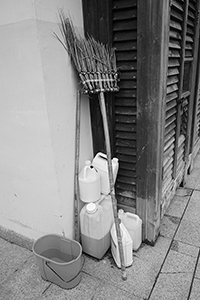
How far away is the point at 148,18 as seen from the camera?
65.7 inches

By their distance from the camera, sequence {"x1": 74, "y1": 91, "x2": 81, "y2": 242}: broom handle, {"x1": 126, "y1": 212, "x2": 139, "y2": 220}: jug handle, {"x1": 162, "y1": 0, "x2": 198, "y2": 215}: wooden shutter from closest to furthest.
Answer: {"x1": 74, "y1": 91, "x2": 81, "y2": 242}: broom handle
{"x1": 162, "y1": 0, "x2": 198, "y2": 215}: wooden shutter
{"x1": 126, "y1": 212, "x2": 139, "y2": 220}: jug handle

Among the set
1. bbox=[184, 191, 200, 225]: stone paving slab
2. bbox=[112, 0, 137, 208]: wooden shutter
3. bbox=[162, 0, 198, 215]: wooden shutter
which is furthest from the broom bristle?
bbox=[184, 191, 200, 225]: stone paving slab

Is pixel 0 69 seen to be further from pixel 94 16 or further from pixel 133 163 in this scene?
pixel 133 163

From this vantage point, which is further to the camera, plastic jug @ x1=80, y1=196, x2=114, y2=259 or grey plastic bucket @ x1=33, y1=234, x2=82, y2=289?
plastic jug @ x1=80, y1=196, x2=114, y2=259

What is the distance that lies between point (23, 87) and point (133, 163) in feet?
3.66

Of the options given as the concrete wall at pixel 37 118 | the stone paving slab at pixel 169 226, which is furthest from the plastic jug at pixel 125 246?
the stone paving slab at pixel 169 226

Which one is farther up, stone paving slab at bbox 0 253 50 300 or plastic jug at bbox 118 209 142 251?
Answer: plastic jug at bbox 118 209 142 251

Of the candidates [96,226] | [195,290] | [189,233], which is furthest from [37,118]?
[189,233]

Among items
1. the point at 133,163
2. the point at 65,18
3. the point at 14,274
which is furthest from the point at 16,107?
the point at 14,274

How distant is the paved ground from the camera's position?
1797 millimetres

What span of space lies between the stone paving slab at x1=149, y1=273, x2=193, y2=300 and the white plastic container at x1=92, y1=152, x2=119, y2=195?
2.75 ft

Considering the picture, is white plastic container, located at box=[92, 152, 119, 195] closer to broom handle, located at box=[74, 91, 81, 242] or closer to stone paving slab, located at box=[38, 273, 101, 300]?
broom handle, located at box=[74, 91, 81, 242]

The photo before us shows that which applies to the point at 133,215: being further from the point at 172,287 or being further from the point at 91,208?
the point at 172,287

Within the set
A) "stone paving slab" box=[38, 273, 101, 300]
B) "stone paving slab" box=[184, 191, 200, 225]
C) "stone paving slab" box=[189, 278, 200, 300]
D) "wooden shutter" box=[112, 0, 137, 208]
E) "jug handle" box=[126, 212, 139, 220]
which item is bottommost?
"stone paving slab" box=[38, 273, 101, 300]
